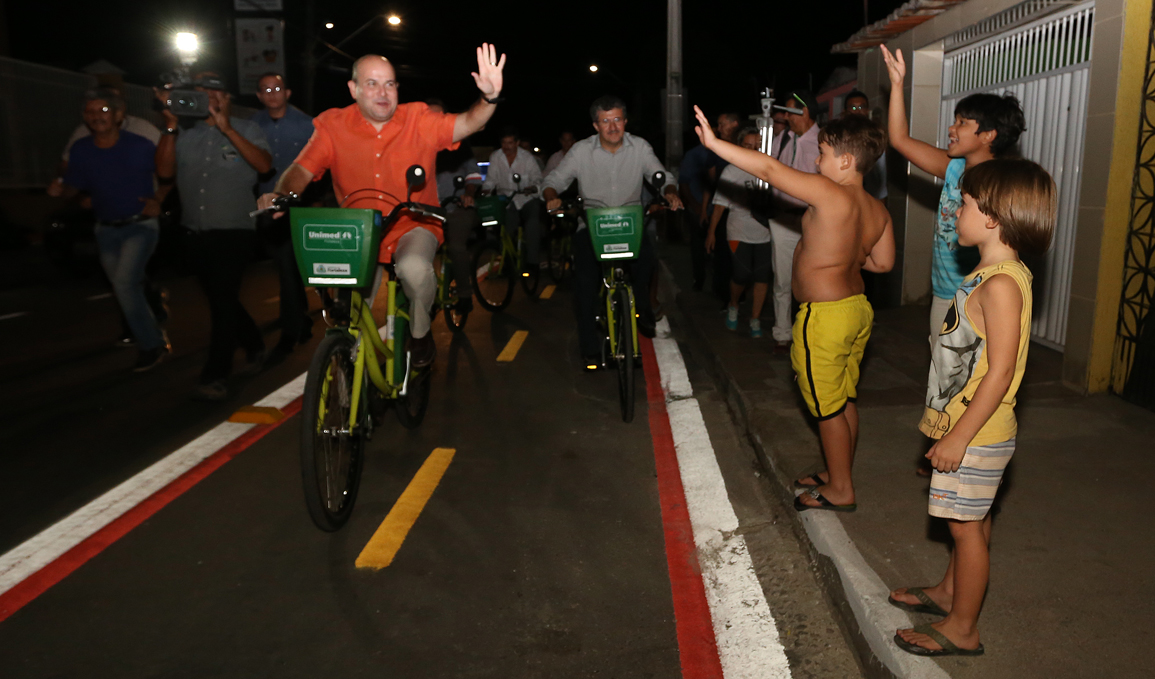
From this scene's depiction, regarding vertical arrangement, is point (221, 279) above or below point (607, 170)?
below

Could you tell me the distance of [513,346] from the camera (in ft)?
29.1

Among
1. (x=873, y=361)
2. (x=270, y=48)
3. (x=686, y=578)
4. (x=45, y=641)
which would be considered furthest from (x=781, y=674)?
(x=270, y=48)

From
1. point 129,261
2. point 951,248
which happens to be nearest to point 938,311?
point 951,248

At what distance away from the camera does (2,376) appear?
7559 mm

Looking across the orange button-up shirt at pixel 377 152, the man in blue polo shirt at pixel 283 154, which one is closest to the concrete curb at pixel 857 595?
the orange button-up shirt at pixel 377 152

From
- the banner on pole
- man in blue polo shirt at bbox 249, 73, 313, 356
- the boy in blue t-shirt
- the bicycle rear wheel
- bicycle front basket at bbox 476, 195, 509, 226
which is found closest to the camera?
the boy in blue t-shirt

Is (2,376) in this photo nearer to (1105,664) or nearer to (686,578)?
(686,578)

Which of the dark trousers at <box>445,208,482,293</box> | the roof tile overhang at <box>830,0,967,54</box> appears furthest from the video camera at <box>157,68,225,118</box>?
the roof tile overhang at <box>830,0,967,54</box>

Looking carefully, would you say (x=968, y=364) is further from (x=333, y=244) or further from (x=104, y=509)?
(x=104, y=509)

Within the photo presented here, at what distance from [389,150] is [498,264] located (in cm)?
583

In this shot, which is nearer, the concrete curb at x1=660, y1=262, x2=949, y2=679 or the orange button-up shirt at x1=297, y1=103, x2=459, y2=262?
the concrete curb at x1=660, y1=262, x2=949, y2=679

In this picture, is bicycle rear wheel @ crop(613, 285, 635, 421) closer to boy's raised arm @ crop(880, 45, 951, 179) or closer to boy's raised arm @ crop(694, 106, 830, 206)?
boy's raised arm @ crop(880, 45, 951, 179)

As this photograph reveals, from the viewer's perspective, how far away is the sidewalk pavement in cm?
308

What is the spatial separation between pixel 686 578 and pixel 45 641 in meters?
2.44
